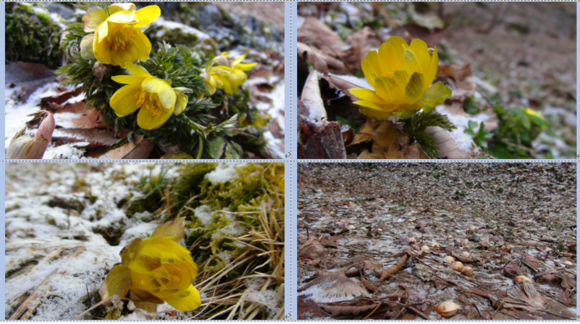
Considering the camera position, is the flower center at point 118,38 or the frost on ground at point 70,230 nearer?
the flower center at point 118,38

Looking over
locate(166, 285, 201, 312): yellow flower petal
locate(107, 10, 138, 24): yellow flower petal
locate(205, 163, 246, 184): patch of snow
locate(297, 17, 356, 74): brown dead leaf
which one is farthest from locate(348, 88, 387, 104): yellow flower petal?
locate(166, 285, 201, 312): yellow flower petal

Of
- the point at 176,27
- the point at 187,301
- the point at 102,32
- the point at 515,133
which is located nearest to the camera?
the point at 102,32

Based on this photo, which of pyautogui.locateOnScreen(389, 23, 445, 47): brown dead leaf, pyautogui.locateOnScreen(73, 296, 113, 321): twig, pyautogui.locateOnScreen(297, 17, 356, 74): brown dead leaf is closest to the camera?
pyautogui.locateOnScreen(73, 296, 113, 321): twig

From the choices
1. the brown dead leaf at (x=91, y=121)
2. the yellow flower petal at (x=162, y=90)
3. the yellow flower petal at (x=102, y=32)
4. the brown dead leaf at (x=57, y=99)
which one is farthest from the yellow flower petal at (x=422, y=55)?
the brown dead leaf at (x=57, y=99)

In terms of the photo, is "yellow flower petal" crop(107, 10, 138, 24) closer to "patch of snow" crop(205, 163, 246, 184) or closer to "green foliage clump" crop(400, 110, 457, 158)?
"patch of snow" crop(205, 163, 246, 184)

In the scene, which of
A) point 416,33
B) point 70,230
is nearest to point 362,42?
point 416,33

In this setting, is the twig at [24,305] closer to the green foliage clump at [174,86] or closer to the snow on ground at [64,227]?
the snow on ground at [64,227]

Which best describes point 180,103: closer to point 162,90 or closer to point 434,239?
point 162,90
